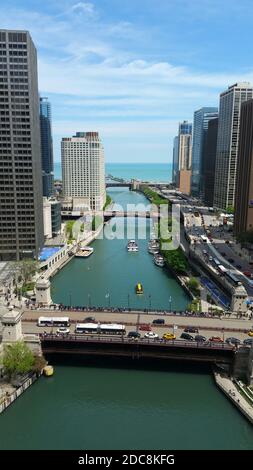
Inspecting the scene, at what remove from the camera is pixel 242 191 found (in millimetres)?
98625

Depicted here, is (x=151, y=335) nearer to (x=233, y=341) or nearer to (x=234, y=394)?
(x=233, y=341)

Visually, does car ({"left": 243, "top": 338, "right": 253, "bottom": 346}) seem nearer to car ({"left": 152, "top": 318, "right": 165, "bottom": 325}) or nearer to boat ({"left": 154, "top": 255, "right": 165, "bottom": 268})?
car ({"left": 152, "top": 318, "right": 165, "bottom": 325})

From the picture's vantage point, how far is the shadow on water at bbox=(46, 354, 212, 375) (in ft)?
138

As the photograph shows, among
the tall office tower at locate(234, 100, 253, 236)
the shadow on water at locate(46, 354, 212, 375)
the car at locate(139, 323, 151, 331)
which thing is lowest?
the shadow on water at locate(46, 354, 212, 375)

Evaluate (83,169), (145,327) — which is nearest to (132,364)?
(145,327)

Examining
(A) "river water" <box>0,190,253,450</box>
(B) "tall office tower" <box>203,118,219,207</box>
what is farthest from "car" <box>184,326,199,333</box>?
(B) "tall office tower" <box>203,118,219,207</box>

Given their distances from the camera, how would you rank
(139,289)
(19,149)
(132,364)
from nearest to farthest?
(132,364)
(139,289)
(19,149)

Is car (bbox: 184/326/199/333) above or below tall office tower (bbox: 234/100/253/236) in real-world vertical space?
below

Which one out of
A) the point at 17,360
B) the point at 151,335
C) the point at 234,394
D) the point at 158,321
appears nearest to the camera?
the point at 234,394

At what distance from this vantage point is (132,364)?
1689 inches

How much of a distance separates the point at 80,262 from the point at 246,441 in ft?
209

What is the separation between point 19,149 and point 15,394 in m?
53.0

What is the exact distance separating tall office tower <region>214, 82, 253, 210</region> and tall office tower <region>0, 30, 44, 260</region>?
85892 millimetres

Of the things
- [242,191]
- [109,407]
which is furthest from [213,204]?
[109,407]
